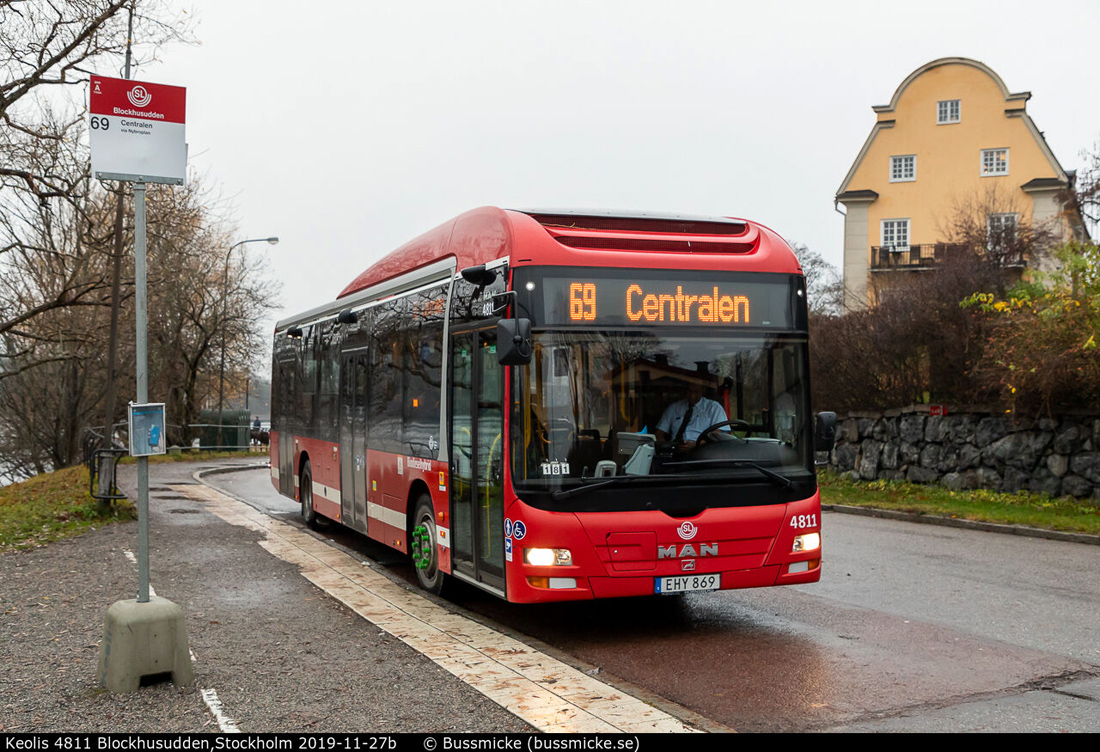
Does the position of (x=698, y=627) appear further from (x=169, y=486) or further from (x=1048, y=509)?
(x=169, y=486)

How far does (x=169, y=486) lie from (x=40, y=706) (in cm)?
1936

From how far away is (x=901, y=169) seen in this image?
4447 centimetres

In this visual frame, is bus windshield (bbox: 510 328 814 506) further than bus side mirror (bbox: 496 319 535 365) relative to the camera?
Yes

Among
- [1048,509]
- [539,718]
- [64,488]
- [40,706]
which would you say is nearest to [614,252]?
[539,718]

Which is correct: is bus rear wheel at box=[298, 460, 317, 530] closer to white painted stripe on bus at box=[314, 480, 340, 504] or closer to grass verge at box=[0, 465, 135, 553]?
white painted stripe on bus at box=[314, 480, 340, 504]

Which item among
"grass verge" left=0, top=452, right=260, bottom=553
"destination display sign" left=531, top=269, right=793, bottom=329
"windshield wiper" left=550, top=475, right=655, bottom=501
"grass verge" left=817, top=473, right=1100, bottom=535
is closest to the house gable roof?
"grass verge" left=817, top=473, right=1100, bottom=535

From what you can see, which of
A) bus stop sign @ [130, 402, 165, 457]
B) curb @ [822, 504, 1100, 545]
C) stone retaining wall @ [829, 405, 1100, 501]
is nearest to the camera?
bus stop sign @ [130, 402, 165, 457]

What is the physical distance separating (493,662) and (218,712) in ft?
6.20

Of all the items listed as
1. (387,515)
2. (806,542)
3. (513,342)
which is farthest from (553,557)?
(387,515)

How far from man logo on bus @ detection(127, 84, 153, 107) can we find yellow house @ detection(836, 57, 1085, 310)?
39.2 metres

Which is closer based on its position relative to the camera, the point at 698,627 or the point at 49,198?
the point at 698,627

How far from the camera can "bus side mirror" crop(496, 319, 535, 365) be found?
724 centimetres

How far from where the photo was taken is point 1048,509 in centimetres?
1762

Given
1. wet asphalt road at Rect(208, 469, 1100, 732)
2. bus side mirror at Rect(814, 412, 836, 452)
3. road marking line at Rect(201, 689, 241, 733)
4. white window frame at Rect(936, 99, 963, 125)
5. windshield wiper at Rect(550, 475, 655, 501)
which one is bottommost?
wet asphalt road at Rect(208, 469, 1100, 732)
